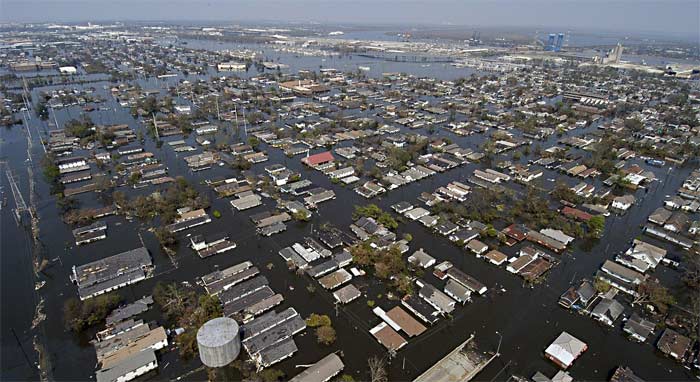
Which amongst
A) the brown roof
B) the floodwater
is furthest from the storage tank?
the brown roof

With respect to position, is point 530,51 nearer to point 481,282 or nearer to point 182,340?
point 481,282

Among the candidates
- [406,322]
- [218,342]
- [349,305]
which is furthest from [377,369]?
[218,342]

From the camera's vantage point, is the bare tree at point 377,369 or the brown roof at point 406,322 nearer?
the bare tree at point 377,369

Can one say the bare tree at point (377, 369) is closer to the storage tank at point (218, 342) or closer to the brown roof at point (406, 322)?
the brown roof at point (406, 322)

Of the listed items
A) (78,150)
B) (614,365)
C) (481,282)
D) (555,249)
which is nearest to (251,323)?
(481,282)

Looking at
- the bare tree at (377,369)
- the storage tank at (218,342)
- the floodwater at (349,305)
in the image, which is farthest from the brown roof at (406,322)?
the storage tank at (218,342)

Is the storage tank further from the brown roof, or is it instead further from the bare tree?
the brown roof
